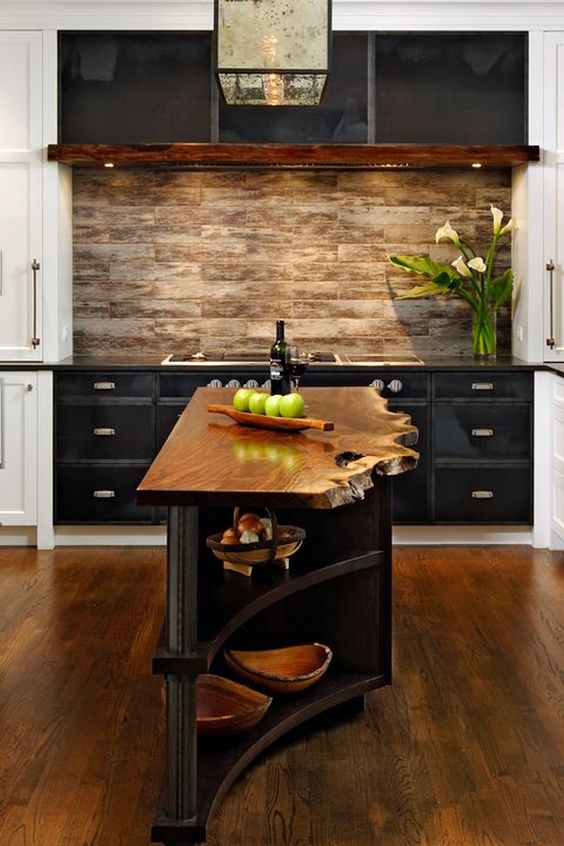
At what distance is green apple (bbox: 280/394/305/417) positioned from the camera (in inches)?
173

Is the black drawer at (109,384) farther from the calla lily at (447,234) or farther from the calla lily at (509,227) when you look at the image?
the calla lily at (509,227)

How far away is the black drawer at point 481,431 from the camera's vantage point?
270 inches

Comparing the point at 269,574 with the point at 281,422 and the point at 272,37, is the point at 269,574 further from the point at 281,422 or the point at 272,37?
the point at 272,37

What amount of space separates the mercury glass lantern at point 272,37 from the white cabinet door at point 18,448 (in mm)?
2956

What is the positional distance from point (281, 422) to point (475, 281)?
3217 millimetres

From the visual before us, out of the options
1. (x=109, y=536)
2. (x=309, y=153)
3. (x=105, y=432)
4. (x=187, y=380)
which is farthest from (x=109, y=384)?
(x=309, y=153)

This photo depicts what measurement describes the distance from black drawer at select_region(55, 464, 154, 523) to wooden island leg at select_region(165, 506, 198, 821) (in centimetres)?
361

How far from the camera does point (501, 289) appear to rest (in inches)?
284

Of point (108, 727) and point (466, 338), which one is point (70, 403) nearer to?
point (466, 338)

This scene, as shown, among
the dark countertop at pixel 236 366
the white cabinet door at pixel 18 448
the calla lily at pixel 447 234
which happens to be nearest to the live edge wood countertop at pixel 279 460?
the dark countertop at pixel 236 366

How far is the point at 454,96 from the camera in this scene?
698 centimetres

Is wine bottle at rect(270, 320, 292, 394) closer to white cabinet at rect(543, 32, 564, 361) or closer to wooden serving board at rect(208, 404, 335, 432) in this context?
wooden serving board at rect(208, 404, 335, 432)

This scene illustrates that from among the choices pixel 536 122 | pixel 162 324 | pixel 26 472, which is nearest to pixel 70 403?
pixel 26 472

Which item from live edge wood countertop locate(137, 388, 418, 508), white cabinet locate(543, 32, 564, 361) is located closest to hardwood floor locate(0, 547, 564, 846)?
live edge wood countertop locate(137, 388, 418, 508)
